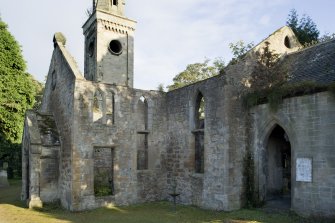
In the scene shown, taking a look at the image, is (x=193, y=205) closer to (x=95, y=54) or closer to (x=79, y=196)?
(x=79, y=196)

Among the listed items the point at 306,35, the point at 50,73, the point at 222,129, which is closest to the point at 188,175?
the point at 222,129

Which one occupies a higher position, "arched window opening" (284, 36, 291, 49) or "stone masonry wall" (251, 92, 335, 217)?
"arched window opening" (284, 36, 291, 49)

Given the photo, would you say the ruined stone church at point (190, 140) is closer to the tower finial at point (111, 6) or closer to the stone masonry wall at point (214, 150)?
the stone masonry wall at point (214, 150)

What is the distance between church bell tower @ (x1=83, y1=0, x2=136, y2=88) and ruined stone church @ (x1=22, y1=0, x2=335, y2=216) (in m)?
9.36

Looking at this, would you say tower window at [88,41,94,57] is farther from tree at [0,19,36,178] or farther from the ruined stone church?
the ruined stone church

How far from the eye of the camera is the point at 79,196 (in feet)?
41.3

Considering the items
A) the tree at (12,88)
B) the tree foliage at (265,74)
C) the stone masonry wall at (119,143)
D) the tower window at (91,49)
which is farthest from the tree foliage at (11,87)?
the tree foliage at (265,74)

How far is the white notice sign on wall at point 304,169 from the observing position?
401 inches

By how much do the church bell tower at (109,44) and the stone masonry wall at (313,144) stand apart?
1667 centimetres

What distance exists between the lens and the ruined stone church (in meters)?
10.5

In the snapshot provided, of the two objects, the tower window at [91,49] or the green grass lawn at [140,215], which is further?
the tower window at [91,49]

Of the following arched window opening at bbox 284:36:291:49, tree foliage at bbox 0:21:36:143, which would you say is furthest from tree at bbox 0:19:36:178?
arched window opening at bbox 284:36:291:49

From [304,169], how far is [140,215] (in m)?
6.19

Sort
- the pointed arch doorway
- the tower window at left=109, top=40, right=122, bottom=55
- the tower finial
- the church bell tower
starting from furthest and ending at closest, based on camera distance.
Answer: the tower window at left=109, top=40, right=122, bottom=55
the tower finial
the church bell tower
the pointed arch doorway
